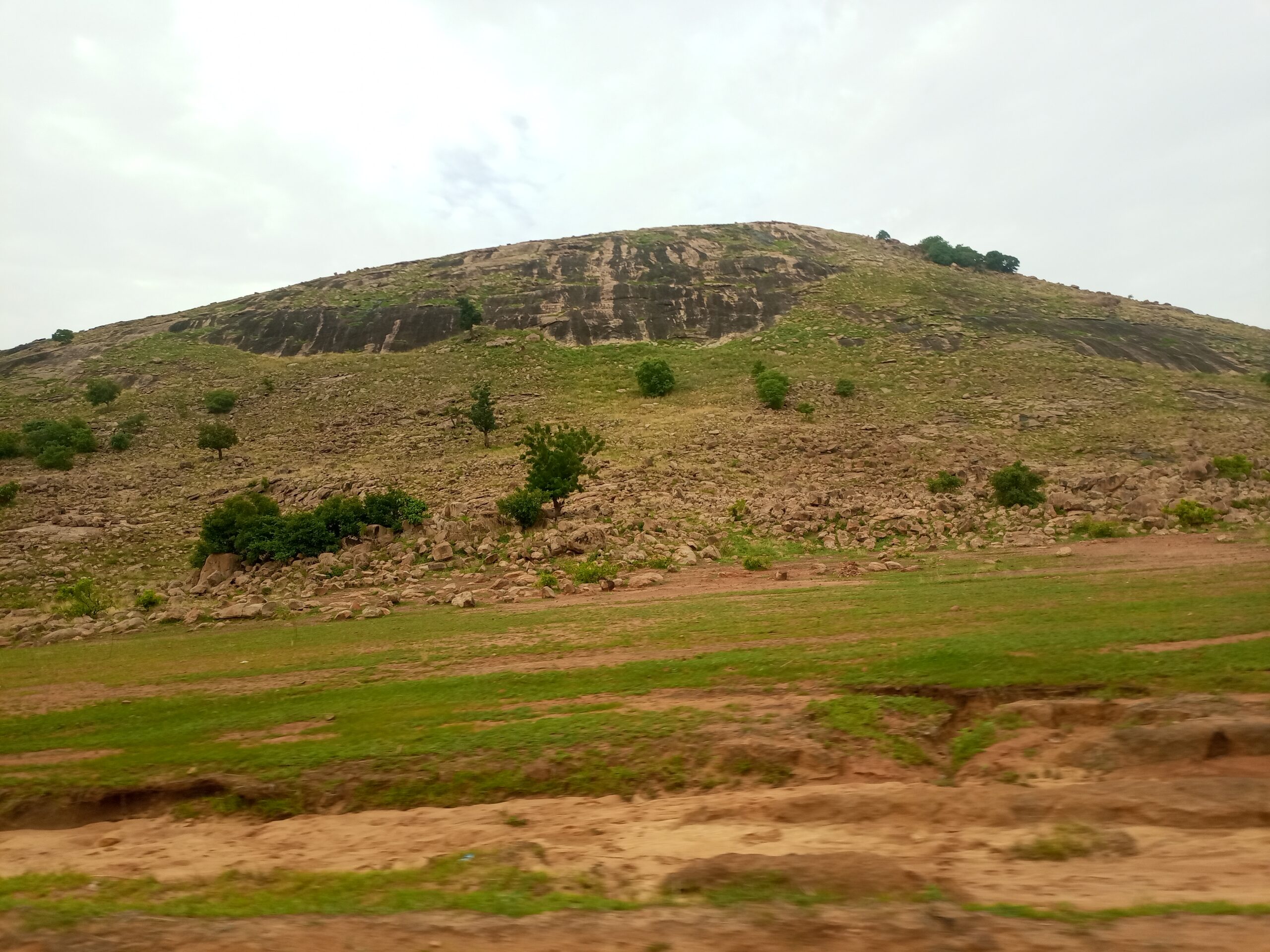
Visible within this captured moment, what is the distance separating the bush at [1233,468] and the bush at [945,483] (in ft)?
38.2

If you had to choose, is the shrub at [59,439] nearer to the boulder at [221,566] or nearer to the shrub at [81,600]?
the shrub at [81,600]

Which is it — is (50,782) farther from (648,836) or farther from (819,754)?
(819,754)

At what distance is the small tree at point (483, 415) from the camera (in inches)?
1666

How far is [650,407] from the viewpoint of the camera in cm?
4622

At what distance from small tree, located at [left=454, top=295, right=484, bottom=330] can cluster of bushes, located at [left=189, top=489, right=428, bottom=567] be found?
35.1m

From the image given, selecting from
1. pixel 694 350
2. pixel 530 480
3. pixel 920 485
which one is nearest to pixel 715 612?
pixel 530 480

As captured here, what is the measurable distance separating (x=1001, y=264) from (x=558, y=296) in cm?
5295

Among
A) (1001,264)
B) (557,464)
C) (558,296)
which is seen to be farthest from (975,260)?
(557,464)

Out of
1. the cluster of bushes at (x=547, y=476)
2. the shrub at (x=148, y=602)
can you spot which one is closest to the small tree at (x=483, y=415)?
the cluster of bushes at (x=547, y=476)

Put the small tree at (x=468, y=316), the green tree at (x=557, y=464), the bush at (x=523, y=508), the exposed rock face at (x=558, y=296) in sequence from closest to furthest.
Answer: the bush at (x=523, y=508) → the green tree at (x=557, y=464) → the small tree at (x=468, y=316) → the exposed rock face at (x=558, y=296)

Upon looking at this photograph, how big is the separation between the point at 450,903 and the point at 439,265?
82.2 metres

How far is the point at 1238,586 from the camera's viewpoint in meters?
15.2

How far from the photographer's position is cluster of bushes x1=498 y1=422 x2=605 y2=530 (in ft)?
94.3

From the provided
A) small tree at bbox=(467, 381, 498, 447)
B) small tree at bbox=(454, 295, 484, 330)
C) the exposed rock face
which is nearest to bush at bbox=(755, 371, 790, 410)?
the exposed rock face
